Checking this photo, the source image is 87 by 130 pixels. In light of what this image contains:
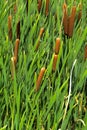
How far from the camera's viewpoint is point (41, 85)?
102cm

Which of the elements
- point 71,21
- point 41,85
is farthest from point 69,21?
point 41,85

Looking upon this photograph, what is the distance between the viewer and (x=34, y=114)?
89 cm

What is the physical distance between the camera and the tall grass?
0.91m

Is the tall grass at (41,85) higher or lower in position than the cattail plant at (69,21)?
lower

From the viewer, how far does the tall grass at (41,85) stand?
91cm

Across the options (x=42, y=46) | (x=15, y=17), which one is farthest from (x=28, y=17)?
(x=42, y=46)

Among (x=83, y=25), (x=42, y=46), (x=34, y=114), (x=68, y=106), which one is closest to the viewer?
(x=34, y=114)

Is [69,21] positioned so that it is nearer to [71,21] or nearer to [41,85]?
[71,21]

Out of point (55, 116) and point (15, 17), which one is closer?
point (55, 116)

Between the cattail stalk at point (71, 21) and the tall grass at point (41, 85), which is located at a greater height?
the cattail stalk at point (71, 21)

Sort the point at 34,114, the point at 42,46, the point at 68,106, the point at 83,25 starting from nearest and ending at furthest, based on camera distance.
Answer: the point at 34,114 < the point at 68,106 < the point at 42,46 < the point at 83,25

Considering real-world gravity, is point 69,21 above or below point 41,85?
above

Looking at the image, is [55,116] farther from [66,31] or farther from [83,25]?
[83,25]

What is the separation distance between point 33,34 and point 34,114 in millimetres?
399
